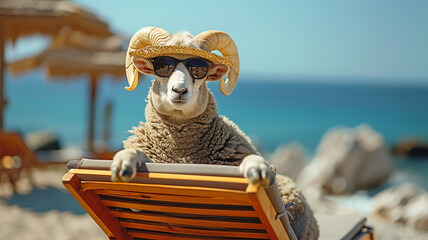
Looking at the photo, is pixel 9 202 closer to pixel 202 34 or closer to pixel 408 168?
pixel 202 34

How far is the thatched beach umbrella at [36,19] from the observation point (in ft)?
27.1

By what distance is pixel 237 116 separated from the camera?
52.9 m

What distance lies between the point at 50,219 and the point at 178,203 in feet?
14.0

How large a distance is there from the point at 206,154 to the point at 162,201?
551 millimetres

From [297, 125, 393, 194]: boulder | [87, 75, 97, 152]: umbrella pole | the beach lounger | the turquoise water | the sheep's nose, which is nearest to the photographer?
the sheep's nose

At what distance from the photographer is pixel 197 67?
2.48 m

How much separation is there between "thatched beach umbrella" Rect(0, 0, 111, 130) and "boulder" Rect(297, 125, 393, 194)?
245 inches

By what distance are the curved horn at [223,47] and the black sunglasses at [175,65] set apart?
10cm

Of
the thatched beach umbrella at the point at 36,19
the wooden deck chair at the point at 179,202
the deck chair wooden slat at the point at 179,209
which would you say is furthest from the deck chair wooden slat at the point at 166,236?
the thatched beach umbrella at the point at 36,19

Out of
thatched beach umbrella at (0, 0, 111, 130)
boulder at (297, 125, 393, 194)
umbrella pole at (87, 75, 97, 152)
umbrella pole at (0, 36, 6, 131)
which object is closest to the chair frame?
thatched beach umbrella at (0, 0, 111, 130)

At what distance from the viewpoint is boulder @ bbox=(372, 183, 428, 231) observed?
7398 millimetres

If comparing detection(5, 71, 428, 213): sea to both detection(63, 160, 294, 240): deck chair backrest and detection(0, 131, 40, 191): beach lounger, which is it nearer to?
detection(0, 131, 40, 191): beach lounger

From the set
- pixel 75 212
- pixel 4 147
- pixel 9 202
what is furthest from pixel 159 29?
pixel 4 147

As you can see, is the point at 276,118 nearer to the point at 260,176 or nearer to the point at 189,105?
the point at 189,105
